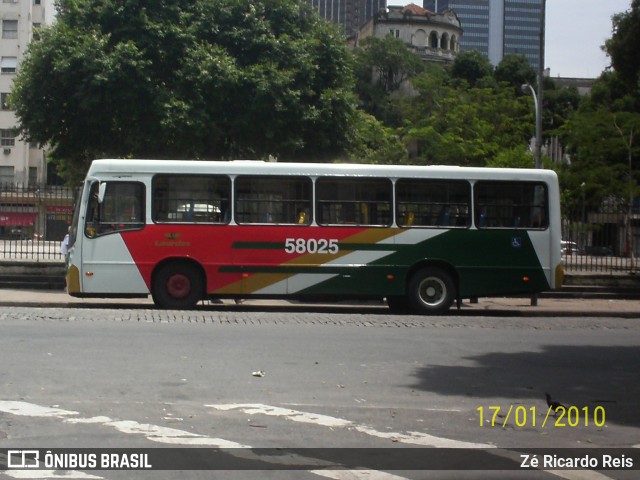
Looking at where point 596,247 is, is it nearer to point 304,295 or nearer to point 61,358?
point 304,295

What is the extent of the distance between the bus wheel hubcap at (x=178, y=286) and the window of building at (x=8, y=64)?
5566cm

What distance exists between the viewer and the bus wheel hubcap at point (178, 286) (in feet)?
62.8

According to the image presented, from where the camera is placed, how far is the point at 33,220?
2770 centimetres

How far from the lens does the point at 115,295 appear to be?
18953 mm

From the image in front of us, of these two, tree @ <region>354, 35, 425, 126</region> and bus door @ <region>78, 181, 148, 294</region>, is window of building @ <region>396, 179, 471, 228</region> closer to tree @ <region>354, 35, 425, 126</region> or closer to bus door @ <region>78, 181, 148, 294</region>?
bus door @ <region>78, 181, 148, 294</region>

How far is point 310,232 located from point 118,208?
375 cm

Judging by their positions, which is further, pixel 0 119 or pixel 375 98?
pixel 375 98

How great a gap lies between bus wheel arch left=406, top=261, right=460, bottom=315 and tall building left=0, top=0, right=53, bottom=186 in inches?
2146

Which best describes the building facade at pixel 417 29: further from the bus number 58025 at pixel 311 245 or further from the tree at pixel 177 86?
the bus number 58025 at pixel 311 245

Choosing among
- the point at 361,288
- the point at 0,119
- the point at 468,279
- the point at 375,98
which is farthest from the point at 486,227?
the point at 375,98

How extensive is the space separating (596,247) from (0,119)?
53.5 meters

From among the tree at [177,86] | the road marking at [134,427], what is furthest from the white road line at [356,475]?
the tree at [177,86]

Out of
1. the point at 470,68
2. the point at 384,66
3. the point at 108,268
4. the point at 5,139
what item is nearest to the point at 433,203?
the point at 108,268

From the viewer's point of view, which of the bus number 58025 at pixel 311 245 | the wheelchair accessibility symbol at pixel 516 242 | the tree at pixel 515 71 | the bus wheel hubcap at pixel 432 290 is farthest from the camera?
the tree at pixel 515 71
